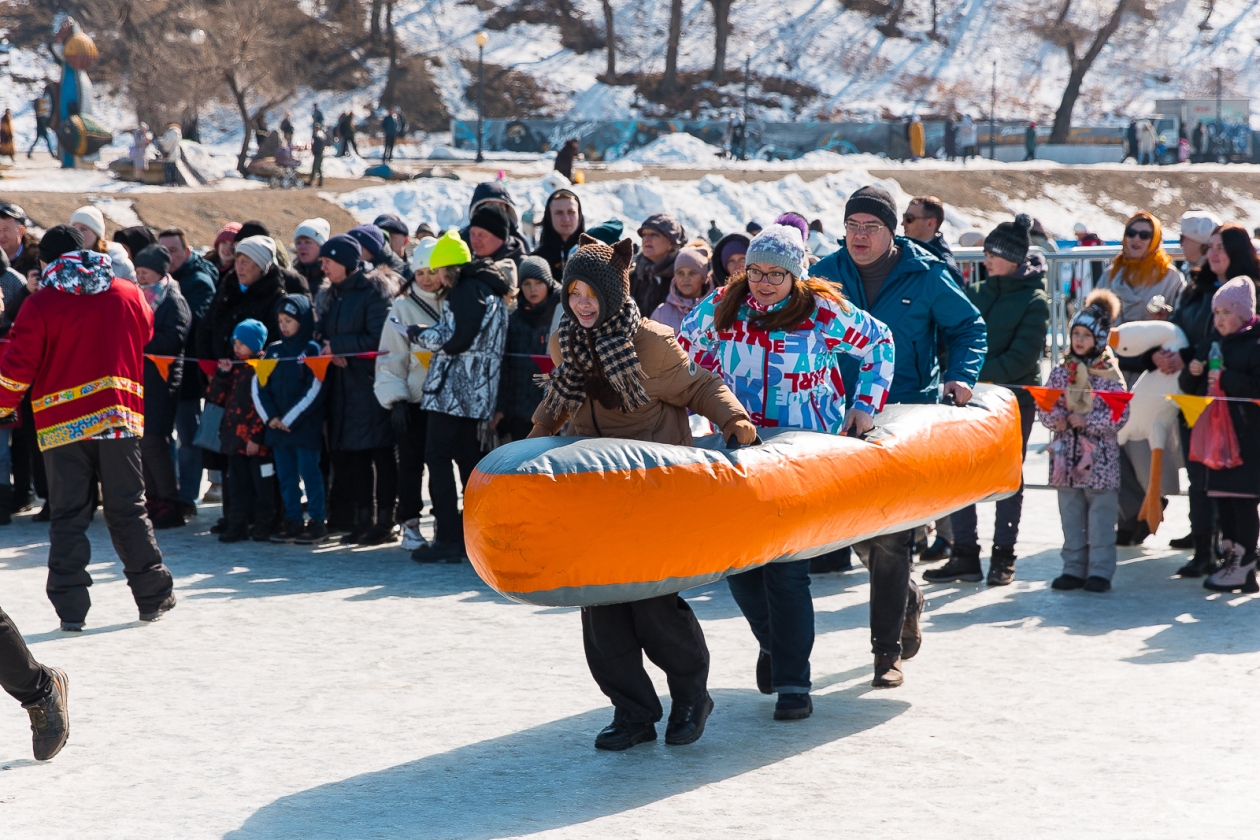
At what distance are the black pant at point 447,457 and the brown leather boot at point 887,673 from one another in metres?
3.52

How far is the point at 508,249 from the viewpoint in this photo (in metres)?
9.59

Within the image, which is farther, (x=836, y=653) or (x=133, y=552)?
(x=133, y=552)

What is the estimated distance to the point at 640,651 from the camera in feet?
17.6

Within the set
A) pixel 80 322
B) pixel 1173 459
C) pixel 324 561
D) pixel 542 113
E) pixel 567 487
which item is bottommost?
pixel 324 561

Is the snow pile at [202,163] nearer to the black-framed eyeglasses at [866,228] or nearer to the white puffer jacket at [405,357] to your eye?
the white puffer jacket at [405,357]

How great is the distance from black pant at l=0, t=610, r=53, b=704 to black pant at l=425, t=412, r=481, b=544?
3860mm

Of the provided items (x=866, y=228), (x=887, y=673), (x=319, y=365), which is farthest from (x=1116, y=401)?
(x=319, y=365)

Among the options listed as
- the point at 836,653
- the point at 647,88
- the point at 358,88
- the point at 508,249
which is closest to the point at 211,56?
the point at 358,88

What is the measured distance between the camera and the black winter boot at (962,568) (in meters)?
8.39

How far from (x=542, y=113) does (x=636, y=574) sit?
62.8 meters

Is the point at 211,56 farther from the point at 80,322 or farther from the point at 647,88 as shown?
the point at 80,322

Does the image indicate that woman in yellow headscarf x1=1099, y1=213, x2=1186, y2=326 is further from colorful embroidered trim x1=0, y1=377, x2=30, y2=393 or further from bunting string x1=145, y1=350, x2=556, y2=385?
colorful embroidered trim x1=0, y1=377, x2=30, y2=393

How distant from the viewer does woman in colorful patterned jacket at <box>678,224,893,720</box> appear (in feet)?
18.5

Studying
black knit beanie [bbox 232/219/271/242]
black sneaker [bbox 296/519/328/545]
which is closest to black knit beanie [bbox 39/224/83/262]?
black knit beanie [bbox 232/219/271/242]
